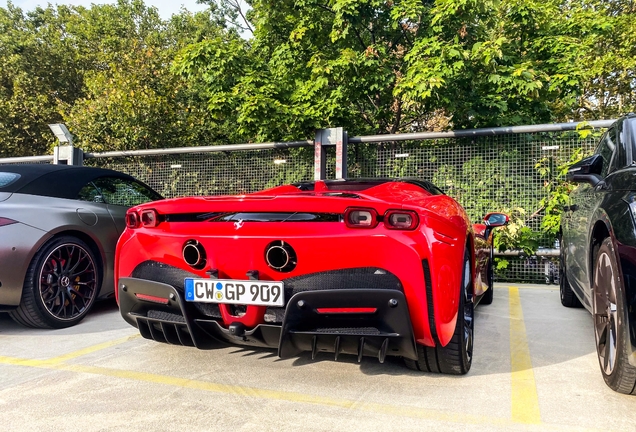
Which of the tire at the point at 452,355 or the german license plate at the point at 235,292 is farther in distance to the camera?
the tire at the point at 452,355

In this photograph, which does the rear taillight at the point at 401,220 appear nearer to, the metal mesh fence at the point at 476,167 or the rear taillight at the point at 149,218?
the rear taillight at the point at 149,218

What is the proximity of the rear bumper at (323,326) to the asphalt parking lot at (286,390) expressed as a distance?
0.84 ft

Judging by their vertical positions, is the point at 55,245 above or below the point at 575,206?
below

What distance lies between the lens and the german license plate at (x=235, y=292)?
94.3 inches

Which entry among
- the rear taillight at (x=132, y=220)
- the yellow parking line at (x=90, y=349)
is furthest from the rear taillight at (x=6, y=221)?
the rear taillight at (x=132, y=220)

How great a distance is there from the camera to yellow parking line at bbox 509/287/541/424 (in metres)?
2.26

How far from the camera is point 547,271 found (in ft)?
21.4

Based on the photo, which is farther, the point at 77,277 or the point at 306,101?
the point at 306,101

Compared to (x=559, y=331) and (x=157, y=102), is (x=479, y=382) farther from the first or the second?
(x=157, y=102)

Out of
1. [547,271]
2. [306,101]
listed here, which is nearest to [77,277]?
[306,101]

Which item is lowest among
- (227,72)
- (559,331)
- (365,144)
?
(559,331)

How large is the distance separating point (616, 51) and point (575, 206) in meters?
14.4

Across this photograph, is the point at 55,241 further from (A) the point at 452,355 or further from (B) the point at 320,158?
(B) the point at 320,158

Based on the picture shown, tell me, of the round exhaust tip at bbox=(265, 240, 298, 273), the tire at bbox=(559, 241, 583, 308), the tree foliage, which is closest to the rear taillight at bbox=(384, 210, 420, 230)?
the round exhaust tip at bbox=(265, 240, 298, 273)
